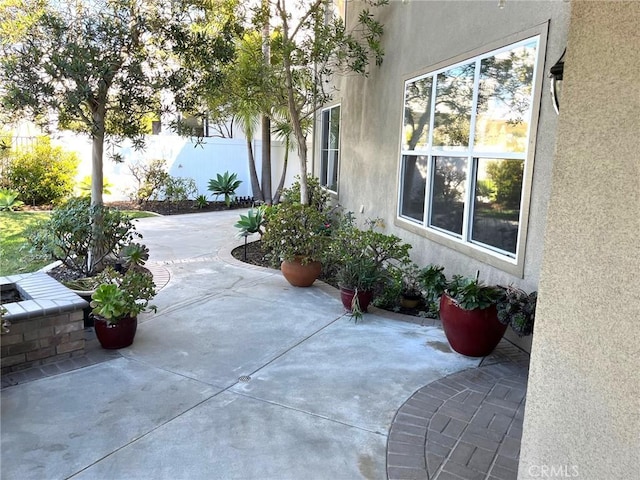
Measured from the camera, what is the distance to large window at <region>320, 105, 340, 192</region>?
1004cm

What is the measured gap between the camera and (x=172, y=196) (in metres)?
14.1

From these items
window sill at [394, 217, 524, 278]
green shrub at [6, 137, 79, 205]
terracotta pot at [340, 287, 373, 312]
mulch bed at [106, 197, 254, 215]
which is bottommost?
terracotta pot at [340, 287, 373, 312]

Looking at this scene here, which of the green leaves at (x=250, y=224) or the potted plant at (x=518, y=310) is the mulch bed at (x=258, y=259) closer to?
the green leaves at (x=250, y=224)

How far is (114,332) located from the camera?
432cm

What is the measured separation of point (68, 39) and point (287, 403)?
14.4ft

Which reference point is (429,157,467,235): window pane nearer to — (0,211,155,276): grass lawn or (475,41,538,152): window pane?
(475,41,538,152): window pane

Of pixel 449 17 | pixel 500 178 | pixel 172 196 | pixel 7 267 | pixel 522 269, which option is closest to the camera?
pixel 522 269

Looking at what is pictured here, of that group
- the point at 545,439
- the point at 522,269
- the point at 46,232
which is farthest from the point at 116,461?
the point at 46,232

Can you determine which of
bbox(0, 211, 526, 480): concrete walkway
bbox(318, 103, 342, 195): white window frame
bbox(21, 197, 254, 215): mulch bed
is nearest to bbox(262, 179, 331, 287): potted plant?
bbox(0, 211, 526, 480): concrete walkway

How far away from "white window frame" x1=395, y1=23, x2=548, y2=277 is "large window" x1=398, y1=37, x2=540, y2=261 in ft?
0.04

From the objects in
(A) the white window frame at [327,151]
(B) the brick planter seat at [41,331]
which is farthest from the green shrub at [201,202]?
(B) the brick planter seat at [41,331]

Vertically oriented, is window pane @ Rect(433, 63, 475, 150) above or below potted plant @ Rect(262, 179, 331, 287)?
above

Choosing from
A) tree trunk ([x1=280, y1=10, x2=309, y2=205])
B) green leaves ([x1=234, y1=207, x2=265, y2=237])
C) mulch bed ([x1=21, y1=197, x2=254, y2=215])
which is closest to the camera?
tree trunk ([x1=280, y1=10, x2=309, y2=205])

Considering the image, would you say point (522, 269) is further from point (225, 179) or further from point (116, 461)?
point (225, 179)
